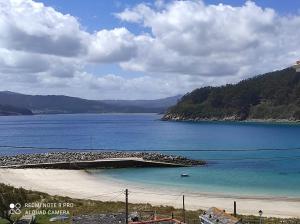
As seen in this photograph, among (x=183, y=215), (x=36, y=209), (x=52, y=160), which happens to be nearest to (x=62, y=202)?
(x=36, y=209)

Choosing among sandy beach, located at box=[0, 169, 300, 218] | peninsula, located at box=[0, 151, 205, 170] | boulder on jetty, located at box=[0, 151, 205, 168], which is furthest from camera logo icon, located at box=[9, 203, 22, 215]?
boulder on jetty, located at box=[0, 151, 205, 168]

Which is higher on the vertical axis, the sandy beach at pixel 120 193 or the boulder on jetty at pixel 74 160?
the boulder on jetty at pixel 74 160

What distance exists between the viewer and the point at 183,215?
108ft

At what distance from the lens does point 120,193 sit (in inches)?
2052

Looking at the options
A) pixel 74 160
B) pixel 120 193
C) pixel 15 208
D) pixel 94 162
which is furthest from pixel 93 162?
Answer: pixel 15 208

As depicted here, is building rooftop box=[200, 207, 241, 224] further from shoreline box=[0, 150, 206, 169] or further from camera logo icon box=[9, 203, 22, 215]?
shoreline box=[0, 150, 206, 169]

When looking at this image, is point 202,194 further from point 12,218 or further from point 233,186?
point 12,218

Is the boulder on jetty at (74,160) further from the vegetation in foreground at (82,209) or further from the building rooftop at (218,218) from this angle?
the building rooftop at (218,218)

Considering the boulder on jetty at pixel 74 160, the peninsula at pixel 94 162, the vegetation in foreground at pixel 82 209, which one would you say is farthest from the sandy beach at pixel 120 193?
the boulder on jetty at pixel 74 160

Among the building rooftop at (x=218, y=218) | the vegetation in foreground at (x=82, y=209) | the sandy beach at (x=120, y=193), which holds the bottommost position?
the sandy beach at (x=120, y=193)

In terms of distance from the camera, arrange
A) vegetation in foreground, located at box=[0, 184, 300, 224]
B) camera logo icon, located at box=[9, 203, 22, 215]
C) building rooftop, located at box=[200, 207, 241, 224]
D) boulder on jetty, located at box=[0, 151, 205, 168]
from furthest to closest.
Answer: boulder on jetty, located at box=[0, 151, 205, 168] < camera logo icon, located at box=[9, 203, 22, 215] < vegetation in foreground, located at box=[0, 184, 300, 224] < building rooftop, located at box=[200, 207, 241, 224]

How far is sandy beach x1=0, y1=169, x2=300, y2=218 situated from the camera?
4289 centimetres

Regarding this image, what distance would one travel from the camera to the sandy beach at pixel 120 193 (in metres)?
42.9

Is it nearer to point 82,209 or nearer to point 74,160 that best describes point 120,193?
point 82,209
